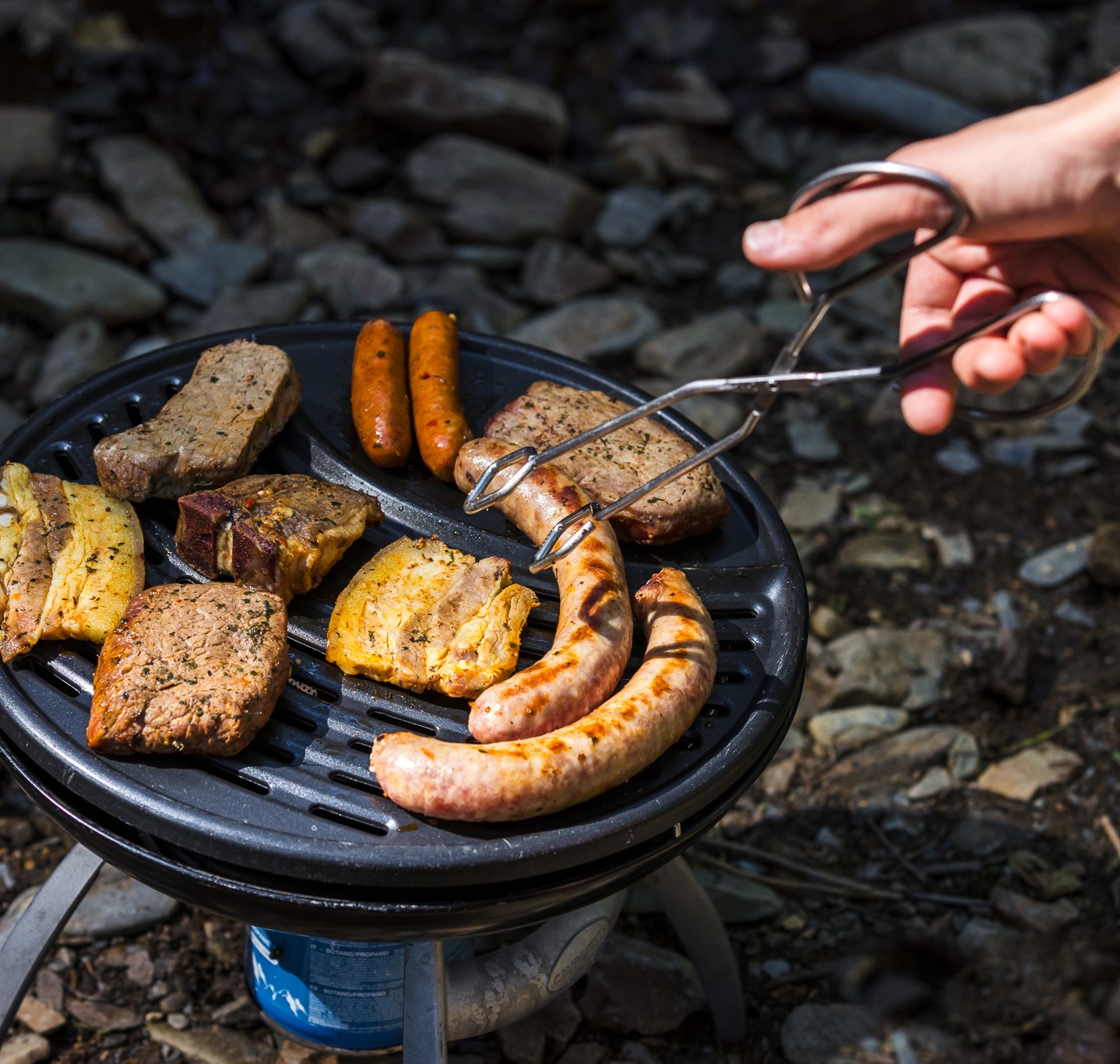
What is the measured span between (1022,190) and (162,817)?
6.64ft

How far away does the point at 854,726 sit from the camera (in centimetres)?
417

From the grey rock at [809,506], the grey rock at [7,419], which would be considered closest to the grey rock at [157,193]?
the grey rock at [7,419]

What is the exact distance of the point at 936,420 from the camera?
241 cm

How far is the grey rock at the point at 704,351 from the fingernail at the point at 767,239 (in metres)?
3.43

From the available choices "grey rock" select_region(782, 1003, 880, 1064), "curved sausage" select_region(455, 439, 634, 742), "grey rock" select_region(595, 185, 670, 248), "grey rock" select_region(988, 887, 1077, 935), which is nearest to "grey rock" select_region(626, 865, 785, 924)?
"grey rock" select_region(782, 1003, 880, 1064)

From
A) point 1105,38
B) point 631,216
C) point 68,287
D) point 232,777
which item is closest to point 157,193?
point 68,287

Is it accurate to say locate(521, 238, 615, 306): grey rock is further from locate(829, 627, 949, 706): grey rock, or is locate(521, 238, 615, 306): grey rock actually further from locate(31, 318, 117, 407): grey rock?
locate(829, 627, 949, 706): grey rock

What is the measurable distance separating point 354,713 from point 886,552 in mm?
3217

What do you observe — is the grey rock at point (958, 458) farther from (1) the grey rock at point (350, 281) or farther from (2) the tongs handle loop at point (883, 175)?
(2) the tongs handle loop at point (883, 175)

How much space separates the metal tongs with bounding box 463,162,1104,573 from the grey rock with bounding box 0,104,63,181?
5.24 m

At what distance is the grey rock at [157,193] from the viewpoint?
6211 millimetres

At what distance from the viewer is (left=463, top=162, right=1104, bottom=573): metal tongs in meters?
2.08

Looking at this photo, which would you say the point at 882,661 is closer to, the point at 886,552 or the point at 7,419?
the point at 886,552

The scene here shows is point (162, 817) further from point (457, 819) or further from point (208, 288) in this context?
point (208, 288)
